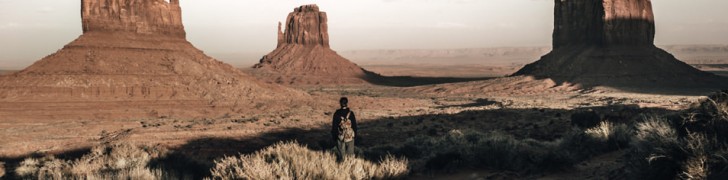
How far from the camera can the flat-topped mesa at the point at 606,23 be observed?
63.8 m

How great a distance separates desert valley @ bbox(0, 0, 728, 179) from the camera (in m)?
9.73

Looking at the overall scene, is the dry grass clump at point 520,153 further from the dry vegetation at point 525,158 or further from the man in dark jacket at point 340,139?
the man in dark jacket at point 340,139

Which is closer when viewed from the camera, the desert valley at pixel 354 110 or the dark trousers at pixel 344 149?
the desert valley at pixel 354 110

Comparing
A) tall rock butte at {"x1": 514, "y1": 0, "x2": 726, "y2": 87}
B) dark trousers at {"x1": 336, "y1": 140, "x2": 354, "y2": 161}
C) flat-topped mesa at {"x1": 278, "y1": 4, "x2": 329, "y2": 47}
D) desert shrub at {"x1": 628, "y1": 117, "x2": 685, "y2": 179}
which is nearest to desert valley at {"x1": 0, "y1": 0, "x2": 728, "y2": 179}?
desert shrub at {"x1": 628, "y1": 117, "x2": 685, "y2": 179}

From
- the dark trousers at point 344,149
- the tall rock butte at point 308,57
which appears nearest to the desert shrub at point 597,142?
the dark trousers at point 344,149

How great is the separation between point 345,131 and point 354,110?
29.0 m

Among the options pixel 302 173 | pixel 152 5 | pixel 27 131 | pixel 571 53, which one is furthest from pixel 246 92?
pixel 571 53

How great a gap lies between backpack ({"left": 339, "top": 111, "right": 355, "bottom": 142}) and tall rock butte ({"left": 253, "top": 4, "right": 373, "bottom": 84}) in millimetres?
81828

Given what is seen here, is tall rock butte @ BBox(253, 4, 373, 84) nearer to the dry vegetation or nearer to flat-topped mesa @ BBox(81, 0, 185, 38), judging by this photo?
flat-topped mesa @ BBox(81, 0, 185, 38)

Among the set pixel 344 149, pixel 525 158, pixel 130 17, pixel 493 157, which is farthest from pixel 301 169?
pixel 130 17

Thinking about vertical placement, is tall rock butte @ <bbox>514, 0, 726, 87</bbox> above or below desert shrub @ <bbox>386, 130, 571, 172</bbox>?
above

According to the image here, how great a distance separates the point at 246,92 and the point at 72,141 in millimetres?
21012

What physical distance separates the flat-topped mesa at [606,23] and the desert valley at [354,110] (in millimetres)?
167

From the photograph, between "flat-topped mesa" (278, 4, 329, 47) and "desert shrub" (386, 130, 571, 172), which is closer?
"desert shrub" (386, 130, 571, 172)
